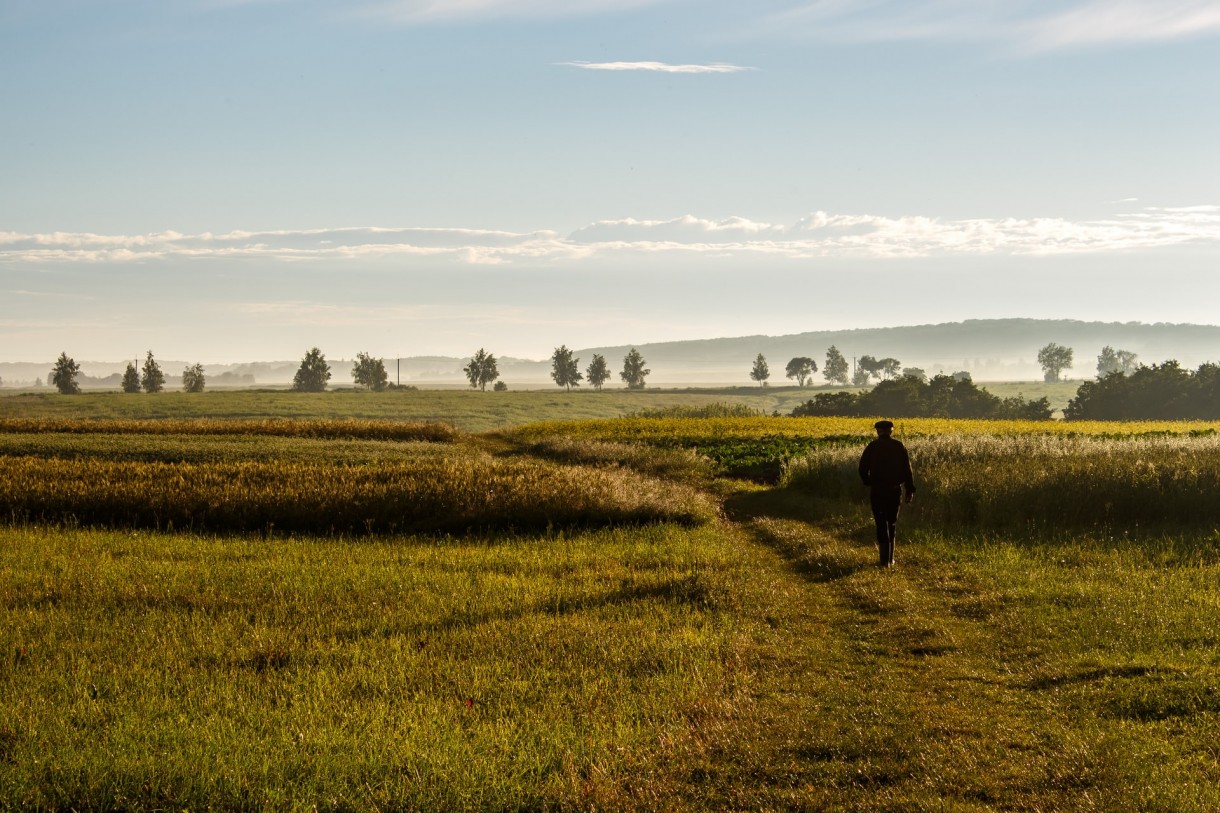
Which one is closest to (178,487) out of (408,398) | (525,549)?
(525,549)

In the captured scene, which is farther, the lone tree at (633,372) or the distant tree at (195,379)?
the lone tree at (633,372)

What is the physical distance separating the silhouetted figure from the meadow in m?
0.65

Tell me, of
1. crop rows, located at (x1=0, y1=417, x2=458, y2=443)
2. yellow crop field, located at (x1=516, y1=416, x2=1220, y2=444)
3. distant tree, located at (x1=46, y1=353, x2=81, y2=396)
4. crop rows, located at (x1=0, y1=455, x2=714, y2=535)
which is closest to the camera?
crop rows, located at (x1=0, y1=455, x2=714, y2=535)

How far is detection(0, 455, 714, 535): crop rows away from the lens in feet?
79.0

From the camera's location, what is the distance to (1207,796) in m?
7.41

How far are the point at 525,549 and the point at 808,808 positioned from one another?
43.7 feet

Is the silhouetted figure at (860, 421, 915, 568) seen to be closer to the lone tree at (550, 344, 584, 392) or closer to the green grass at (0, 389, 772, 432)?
the green grass at (0, 389, 772, 432)

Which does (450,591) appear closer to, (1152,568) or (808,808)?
(808,808)

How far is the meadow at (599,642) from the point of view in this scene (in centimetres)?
791

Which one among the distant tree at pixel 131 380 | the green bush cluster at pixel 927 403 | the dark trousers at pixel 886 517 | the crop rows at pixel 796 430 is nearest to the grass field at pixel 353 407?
the green bush cluster at pixel 927 403

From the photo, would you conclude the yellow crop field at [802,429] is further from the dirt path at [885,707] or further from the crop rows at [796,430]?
the dirt path at [885,707]

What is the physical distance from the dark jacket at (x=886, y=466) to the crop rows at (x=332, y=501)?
696 cm

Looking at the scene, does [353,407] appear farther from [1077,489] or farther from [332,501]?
[1077,489]

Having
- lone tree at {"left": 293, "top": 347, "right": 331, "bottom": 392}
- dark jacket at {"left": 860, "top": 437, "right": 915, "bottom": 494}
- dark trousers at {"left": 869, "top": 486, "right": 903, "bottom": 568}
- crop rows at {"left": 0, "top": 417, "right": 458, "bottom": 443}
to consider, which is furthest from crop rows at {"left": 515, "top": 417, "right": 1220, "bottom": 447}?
lone tree at {"left": 293, "top": 347, "right": 331, "bottom": 392}
